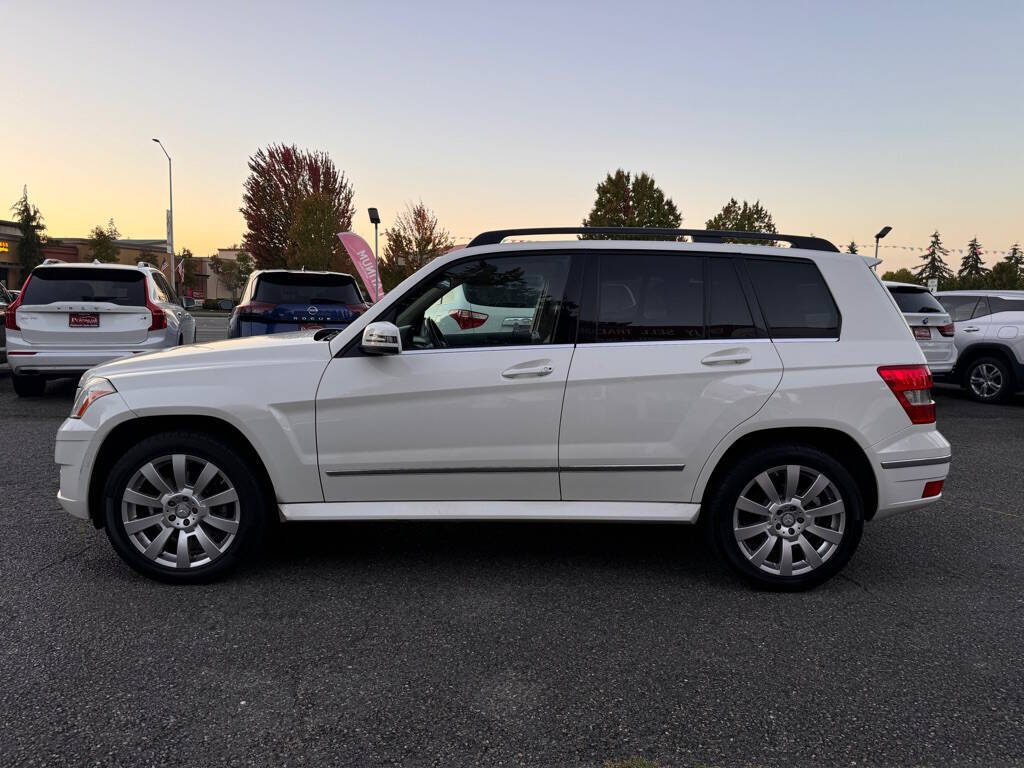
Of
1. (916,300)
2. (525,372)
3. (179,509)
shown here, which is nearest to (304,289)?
(179,509)

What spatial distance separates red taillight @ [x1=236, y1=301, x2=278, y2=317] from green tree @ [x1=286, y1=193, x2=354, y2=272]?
30.5 meters

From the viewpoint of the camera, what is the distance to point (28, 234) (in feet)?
181

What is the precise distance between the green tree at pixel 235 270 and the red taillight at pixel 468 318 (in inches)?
2675

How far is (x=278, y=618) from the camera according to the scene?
332 cm

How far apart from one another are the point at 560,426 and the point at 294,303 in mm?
5970

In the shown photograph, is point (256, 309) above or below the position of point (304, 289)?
below

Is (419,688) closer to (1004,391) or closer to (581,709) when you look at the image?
(581,709)

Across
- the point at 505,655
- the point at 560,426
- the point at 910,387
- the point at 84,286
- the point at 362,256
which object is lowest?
the point at 505,655

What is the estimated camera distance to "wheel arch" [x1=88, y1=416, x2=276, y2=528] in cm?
367

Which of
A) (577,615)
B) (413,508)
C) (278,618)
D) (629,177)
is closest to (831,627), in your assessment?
(577,615)

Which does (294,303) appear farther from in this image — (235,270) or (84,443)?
(235,270)

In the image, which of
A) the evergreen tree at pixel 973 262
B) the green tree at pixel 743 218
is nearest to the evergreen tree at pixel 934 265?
the evergreen tree at pixel 973 262

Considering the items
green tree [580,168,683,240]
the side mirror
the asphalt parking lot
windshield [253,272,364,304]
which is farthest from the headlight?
green tree [580,168,683,240]

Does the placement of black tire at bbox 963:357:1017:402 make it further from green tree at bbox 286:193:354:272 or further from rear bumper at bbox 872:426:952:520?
green tree at bbox 286:193:354:272
